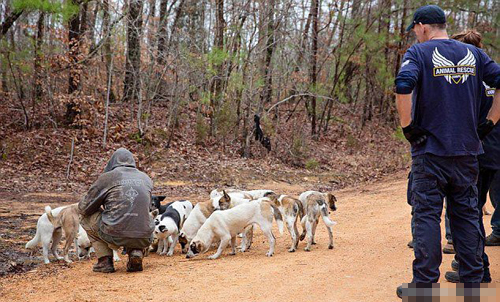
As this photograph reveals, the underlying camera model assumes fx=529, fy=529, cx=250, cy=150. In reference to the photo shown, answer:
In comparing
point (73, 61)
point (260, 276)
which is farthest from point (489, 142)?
point (73, 61)

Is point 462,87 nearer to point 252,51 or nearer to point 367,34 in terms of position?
point 252,51

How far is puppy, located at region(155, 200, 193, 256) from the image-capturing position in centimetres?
837

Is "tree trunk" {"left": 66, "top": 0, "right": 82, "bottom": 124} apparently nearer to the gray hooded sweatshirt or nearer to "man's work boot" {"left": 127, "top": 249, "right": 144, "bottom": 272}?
the gray hooded sweatshirt

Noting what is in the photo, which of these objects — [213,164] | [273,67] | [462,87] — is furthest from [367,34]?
[462,87]

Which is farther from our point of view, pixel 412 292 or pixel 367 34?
pixel 367 34

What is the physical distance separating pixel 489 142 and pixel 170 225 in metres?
5.13

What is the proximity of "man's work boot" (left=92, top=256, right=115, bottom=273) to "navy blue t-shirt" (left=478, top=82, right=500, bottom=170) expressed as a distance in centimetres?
497

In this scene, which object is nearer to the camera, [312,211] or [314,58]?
[312,211]

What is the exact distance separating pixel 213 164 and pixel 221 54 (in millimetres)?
4040

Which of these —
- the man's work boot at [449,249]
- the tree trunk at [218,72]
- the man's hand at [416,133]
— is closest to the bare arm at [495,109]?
the man's hand at [416,133]

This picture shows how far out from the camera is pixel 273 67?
23.0 m

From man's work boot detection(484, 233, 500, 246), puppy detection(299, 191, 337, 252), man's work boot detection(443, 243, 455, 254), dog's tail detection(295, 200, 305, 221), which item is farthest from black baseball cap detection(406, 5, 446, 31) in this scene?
dog's tail detection(295, 200, 305, 221)

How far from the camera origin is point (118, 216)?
7.21 meters

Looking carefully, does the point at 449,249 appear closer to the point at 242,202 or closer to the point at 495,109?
the point at 495,109
